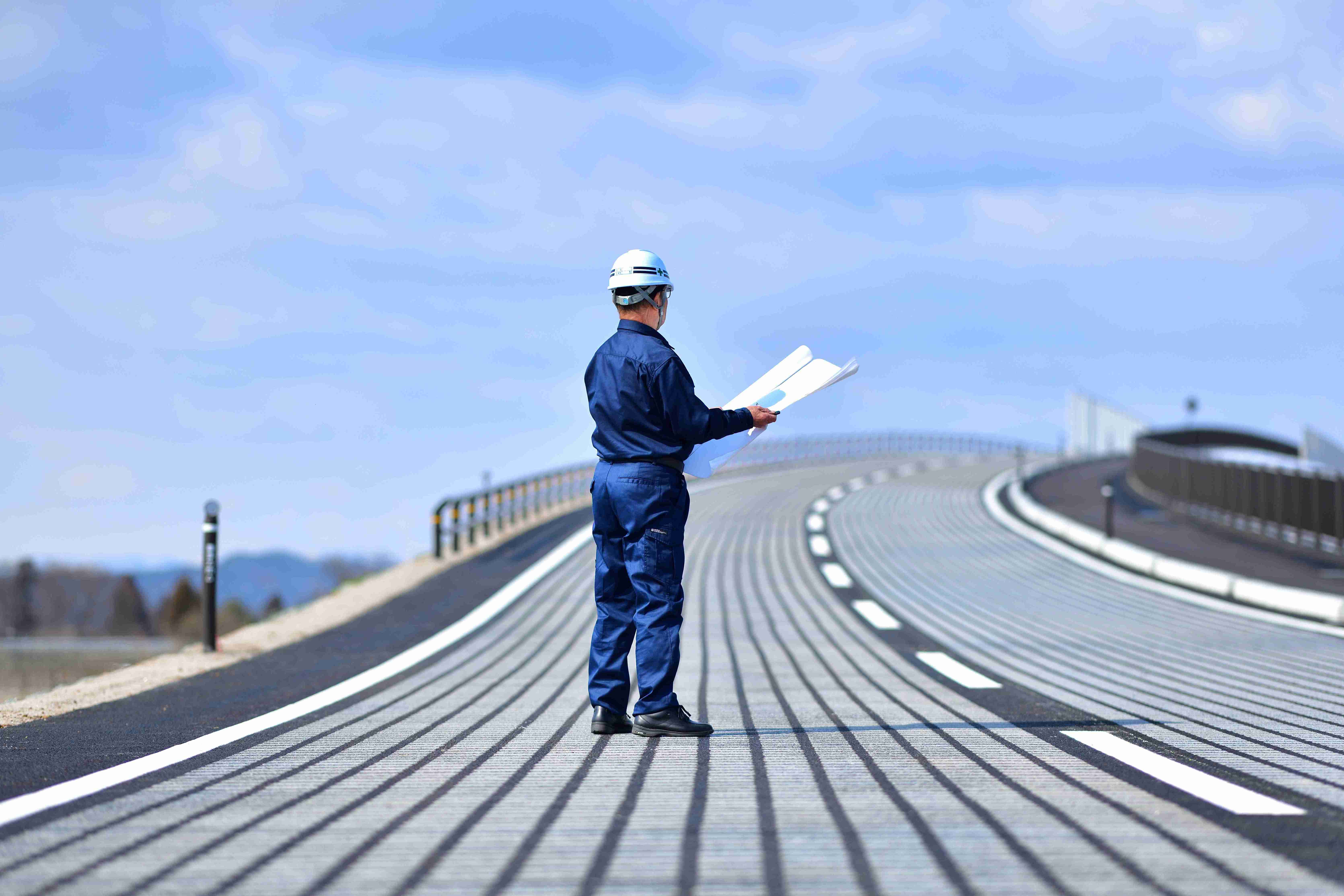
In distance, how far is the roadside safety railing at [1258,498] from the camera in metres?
19.2

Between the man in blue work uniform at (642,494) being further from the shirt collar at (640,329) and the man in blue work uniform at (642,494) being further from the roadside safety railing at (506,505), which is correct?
the roadside safety railing at (506,505)

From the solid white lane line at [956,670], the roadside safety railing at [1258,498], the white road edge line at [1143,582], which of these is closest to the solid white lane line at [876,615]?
the solid white lane line at [956,670]

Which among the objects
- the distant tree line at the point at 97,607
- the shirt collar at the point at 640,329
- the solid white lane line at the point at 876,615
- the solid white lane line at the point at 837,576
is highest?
the shirt collar at the point at 640,329

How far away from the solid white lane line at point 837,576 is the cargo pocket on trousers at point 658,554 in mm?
10459

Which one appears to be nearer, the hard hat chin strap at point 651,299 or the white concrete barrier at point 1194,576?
the hard hat chin strap at point 651,299

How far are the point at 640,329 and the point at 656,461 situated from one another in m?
0.66

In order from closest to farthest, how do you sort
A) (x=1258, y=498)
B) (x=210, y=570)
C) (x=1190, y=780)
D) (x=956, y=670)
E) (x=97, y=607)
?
(x=1190, y=780) → (x=956, y=670) → (x=210, y=570) → (x=1258, y=498) → (x=97, y=607)

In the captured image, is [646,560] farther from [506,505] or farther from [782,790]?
[506,505]

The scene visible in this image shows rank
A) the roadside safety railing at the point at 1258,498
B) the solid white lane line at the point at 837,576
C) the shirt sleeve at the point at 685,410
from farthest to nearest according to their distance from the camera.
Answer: the roadside safety railing at the point at 1258,498 < the solid white lane line at the point at 837,576 < the shirt sleeve at the point at 685,410

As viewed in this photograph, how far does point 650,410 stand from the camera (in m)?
5.26

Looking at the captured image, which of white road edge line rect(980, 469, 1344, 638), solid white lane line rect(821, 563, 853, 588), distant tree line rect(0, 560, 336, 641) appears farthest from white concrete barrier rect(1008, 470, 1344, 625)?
distant tree line rect(0, 560, 336, 641)

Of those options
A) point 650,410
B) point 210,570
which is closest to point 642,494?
point 650,410

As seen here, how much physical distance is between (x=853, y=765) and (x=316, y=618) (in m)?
10.8

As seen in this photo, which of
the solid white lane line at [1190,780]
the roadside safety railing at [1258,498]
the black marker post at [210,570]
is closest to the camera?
the solid white lane line at [1190,780]
